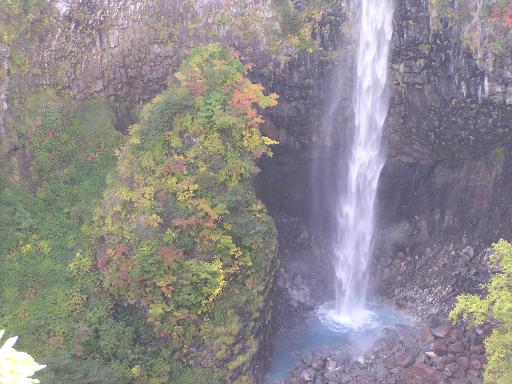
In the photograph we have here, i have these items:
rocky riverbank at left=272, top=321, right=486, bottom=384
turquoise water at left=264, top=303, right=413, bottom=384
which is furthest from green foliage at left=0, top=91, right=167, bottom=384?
rocky riverbank at left=272, top=321, right=486, bottom=384

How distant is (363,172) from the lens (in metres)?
20.2

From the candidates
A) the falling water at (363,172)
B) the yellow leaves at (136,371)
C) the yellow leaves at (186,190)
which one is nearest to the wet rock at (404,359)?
the falling water at (363,172)

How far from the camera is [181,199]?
14.6m

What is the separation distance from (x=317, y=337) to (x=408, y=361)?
358 centimetres

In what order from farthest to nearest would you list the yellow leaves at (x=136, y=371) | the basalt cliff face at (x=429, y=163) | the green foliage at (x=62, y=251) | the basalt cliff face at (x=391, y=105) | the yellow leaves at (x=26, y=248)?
the basalt cliff face at (x=391, y=105) < the basalt cliff face at (x=429, y=163) < the yellow leaves at (x=26, y=248) < the green foliage at (x=62, y=251) < the yellow leaves at (x=136, y=371)

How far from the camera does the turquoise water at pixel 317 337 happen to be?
17166 mm

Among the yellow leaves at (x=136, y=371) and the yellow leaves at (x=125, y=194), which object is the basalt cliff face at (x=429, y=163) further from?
the yellow leaves at (x=136, y=371)

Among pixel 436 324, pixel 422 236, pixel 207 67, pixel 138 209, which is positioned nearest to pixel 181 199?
pixel 138 209

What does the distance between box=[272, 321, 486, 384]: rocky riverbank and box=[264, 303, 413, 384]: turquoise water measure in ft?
1.51

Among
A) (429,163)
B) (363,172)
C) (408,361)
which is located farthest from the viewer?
(363,172)

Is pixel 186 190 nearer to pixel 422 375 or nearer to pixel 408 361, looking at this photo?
pixel 408 361

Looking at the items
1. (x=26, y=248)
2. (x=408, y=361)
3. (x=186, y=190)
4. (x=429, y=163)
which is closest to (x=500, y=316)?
(x=408, y=361)

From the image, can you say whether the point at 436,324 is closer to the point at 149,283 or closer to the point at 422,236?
the point at 422,236

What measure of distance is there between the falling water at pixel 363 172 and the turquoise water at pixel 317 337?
0.49 metres
